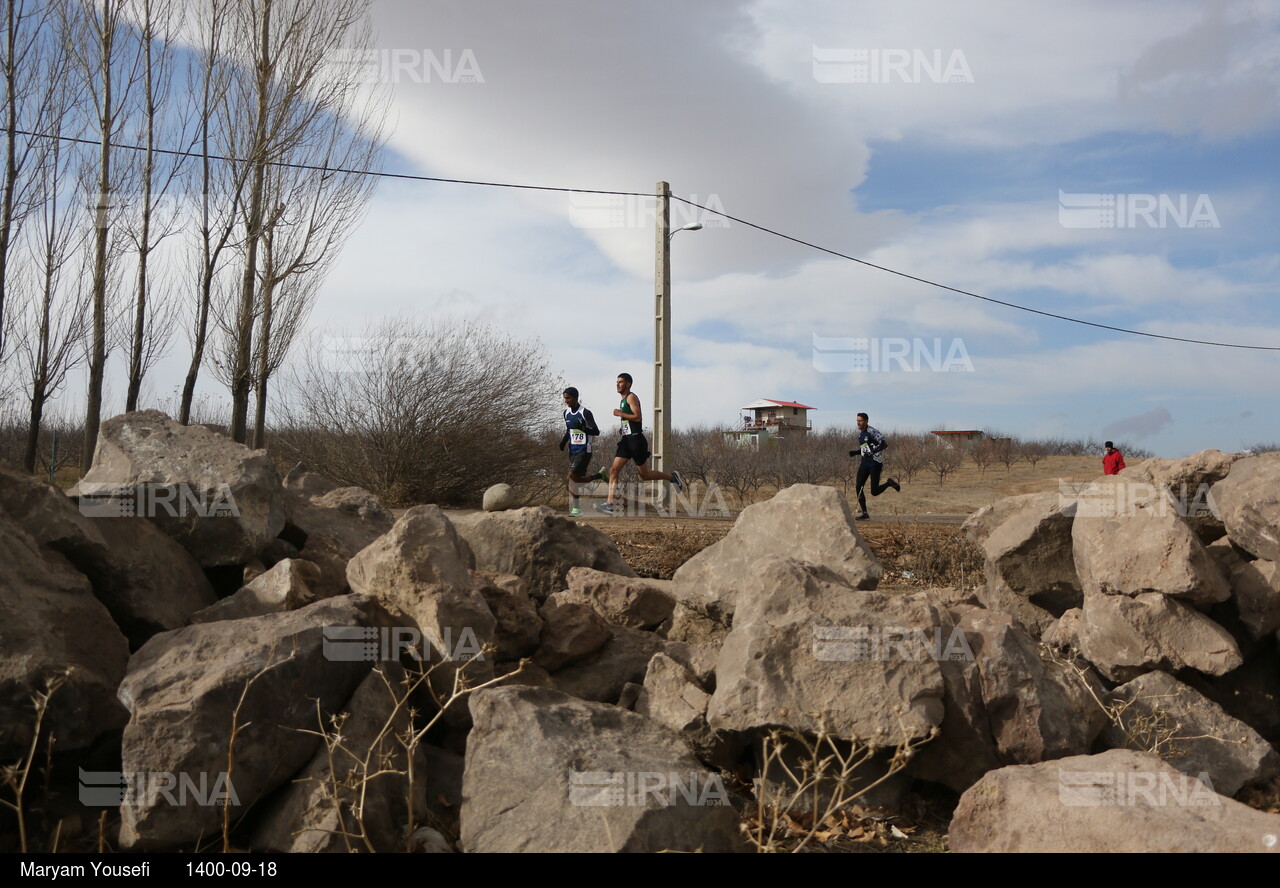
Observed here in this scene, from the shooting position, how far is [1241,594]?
205 inches

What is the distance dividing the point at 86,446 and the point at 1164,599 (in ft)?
50.3

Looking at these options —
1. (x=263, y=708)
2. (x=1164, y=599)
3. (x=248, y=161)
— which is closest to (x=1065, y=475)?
(x=248, y=161)

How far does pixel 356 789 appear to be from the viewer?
3.34 meters

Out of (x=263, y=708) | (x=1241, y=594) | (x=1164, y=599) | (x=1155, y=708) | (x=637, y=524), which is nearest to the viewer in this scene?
(x=263, y=708)

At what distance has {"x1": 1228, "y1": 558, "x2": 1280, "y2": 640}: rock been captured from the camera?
200 inches

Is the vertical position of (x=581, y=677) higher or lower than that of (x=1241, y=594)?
lower

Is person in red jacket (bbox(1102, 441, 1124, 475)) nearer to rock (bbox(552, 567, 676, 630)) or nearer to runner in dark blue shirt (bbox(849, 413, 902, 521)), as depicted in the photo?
runner in dark blue shirt (bbox(849, 413, 902, 521))

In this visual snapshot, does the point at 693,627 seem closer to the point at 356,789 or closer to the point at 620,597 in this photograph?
the point at 620,597

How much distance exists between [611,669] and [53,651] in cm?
247

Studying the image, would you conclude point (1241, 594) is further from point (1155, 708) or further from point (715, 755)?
point (715, 755)

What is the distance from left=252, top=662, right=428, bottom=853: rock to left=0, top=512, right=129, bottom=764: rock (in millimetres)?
805

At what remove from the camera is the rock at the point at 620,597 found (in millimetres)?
5535
